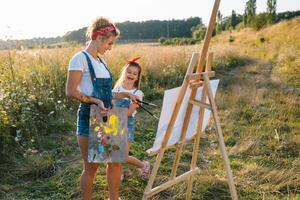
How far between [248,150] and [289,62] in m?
9.48

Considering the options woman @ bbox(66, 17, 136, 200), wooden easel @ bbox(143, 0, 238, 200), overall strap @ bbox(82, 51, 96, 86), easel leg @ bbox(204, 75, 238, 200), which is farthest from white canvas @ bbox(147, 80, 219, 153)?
overall strap @ bbox(82, 51, 96, 86)

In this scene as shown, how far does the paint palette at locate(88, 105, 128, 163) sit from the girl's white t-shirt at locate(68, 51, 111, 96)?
165 millimetres

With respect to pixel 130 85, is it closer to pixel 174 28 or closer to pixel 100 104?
pixel 100 104

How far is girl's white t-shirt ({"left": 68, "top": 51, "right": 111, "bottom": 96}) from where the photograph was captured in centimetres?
275

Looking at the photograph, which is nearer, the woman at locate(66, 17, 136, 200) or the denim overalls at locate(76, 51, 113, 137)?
the woman at locate(66, 17, 136, 200)

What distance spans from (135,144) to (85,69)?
2.80 metres

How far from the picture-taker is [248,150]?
17.5 feet

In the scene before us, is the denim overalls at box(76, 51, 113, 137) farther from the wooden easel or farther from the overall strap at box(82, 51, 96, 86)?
the wooden easel

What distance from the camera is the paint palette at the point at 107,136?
9.21 feet

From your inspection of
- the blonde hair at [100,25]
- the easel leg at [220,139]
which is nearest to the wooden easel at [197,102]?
the easel leg at [220,139]

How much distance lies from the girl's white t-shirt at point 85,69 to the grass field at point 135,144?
145 centimetres

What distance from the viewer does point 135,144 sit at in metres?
5.48

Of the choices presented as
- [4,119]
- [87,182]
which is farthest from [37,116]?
[87,182]

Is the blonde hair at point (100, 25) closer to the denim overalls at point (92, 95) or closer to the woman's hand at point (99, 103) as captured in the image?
the denim overalls at point (92, 95)
